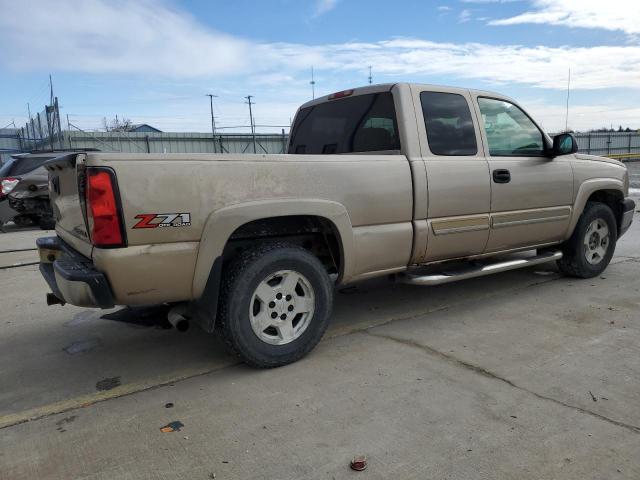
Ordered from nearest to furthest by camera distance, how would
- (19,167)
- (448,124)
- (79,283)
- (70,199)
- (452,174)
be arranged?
Answer: 1. (79,283)
2. (70,199)
3. (452,174)
4. (448,124)
5. (19,167)

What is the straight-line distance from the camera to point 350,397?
305 cm

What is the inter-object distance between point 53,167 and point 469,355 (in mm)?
3230

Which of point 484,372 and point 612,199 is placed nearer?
point 484,372

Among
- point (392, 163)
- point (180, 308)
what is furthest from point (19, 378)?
point (392, 163)

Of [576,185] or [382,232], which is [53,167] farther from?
[576,185]

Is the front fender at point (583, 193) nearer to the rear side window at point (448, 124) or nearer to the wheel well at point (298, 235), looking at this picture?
the rear side window at point (448, 124)

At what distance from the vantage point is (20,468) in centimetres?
244

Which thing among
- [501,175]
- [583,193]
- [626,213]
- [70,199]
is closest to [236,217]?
[70,199]

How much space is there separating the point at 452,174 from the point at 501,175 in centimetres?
62

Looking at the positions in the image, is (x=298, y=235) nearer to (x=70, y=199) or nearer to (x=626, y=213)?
(x=70, y=199)

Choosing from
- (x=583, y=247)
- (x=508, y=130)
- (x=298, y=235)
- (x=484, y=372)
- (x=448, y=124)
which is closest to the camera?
(x=484, y=372)

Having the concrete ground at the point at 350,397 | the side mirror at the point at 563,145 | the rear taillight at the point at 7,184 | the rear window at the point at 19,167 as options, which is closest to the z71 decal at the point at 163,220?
the concrete ground at the point at 350,397

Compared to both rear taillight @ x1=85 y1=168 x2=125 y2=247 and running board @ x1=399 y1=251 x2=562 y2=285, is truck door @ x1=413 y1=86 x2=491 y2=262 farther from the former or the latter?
rear taillight @ x1=85 y1=168 x2=125 y2=247

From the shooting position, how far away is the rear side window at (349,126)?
426 centimetres
